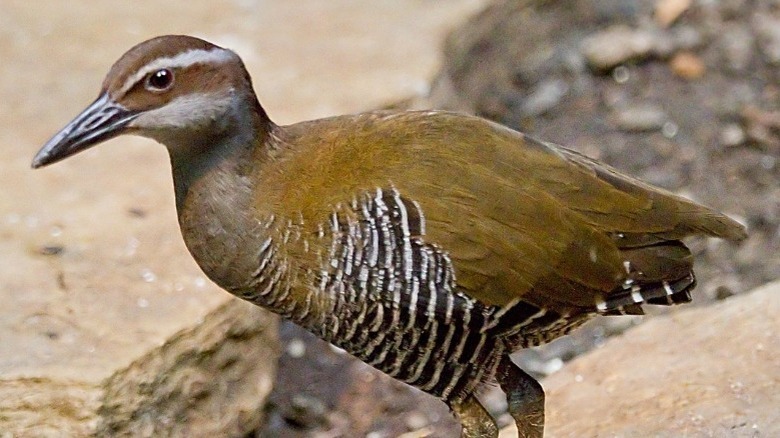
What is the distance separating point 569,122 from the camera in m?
6.79

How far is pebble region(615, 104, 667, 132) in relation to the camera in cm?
666

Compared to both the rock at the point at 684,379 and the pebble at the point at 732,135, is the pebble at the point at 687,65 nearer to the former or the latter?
the pebble at the point at 732,135

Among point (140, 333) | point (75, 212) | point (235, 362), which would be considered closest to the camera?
point (140, 333)

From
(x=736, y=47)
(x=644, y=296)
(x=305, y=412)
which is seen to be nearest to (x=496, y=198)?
(x=644, y=296)

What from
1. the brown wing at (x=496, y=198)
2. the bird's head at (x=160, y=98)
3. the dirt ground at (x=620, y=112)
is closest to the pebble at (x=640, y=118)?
the dirt ground at (x=620, y=112)

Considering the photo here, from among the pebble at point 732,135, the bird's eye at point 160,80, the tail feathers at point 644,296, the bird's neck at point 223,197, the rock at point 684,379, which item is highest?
the bird's eye at point 160,80

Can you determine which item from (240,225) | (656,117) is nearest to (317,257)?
(240,225)

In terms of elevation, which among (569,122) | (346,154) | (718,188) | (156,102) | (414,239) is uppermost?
(156,102)

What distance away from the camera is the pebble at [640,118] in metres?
6.66

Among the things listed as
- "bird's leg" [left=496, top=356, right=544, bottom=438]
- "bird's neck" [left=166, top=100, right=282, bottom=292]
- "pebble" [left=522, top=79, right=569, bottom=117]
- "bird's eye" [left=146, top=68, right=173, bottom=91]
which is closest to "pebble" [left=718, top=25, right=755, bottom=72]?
"pebble" [left=522, top=79, right=569, bottom=117]

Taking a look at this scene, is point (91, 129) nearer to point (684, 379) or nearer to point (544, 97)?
point (684, 379)

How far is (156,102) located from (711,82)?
14.0 feet

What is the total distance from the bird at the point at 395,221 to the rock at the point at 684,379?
52cm

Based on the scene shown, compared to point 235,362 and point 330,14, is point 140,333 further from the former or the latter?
point 330,14
